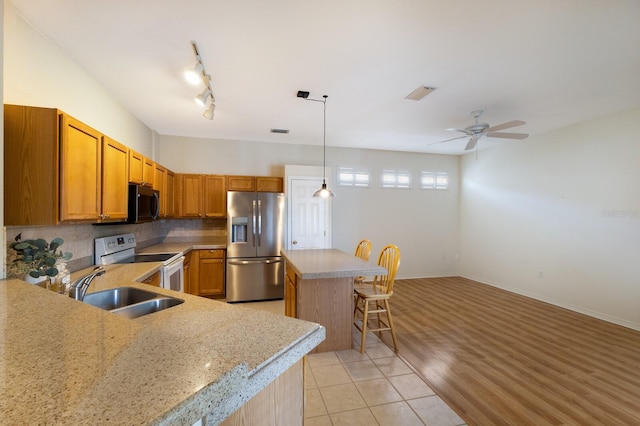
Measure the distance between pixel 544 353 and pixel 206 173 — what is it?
17.0 feet

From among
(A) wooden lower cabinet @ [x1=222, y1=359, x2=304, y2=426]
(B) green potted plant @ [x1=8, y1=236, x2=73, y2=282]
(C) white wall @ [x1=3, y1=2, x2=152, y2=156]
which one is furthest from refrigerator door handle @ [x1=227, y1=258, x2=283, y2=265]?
(A) wooden lower cabinet @ [x1=222, y1=359, x2=304, y2=426]

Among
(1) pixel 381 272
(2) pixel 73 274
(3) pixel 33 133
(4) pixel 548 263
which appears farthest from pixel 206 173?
(4) pixel 548 263

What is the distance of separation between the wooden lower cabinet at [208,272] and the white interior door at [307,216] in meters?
1.17

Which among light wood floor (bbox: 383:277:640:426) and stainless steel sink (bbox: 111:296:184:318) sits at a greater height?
stainless steel sink (bbox: 111:296:184:318)

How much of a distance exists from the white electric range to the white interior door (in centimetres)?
189

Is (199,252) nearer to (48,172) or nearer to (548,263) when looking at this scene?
(48,172)

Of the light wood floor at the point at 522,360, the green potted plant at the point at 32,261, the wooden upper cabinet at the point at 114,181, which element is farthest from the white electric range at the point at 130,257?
the light wood floor at the point at 522,360

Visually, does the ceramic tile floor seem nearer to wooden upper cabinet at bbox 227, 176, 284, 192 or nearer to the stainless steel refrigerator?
the stainless steel refrigerator

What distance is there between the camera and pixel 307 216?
16.4 feet

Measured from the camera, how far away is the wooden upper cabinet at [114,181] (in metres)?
2.37

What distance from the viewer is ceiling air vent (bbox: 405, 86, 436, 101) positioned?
9.68 ft

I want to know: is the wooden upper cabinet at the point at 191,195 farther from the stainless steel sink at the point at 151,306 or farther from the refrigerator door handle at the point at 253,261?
the stainless steel sink at the point at 151,306

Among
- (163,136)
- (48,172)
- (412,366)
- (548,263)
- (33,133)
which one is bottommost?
(412,366)

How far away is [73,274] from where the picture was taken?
2389 millimetres
